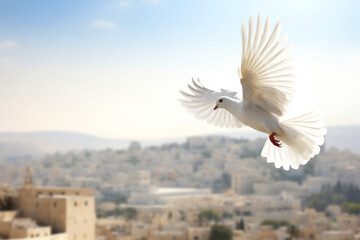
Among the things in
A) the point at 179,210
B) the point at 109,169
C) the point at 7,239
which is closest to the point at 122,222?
the point at 179,210

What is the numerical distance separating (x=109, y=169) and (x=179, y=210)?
1882 centimetres

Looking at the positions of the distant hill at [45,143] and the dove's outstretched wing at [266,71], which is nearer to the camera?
the dove's outstretched wing at [266,71]

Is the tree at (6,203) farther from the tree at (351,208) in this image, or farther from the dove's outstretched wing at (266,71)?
the tree at (351,208)

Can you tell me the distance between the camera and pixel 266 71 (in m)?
2.09

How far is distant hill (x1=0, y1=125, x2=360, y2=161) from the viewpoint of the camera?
40.9 m

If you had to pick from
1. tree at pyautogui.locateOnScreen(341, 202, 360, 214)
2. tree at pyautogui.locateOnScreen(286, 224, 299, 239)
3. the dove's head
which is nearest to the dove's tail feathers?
the dove's head

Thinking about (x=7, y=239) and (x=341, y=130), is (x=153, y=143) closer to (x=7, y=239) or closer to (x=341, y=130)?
(x=341, y=130)

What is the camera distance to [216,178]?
3972 centimetres

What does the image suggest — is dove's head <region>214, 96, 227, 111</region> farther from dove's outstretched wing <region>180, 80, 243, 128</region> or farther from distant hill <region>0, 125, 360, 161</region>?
distant hill <region>0, 125, 360, 161</region>

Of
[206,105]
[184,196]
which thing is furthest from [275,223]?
[206,105]

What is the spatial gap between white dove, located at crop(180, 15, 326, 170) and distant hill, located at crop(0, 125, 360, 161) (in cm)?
3702

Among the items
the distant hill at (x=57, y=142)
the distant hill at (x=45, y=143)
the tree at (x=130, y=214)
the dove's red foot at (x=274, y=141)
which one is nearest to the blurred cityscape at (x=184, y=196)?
the tree at (x=130, y=214)

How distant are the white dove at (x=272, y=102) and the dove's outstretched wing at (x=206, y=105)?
10.3 inches

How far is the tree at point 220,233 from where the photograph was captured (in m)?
18.3
